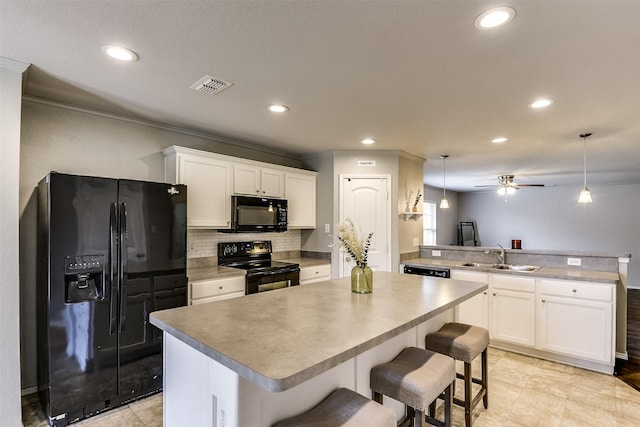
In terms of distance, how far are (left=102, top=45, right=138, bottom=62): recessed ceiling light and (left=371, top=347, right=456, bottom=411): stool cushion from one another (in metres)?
2.28

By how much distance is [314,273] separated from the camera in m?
4.21

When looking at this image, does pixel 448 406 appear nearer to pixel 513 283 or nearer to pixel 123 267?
pixel 513 283

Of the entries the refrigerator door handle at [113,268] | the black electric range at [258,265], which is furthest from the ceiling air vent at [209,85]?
the black electric range at [258,265]

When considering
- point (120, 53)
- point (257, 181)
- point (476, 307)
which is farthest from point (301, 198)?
Answer: point (120, 53)

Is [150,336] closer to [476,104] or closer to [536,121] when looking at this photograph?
[476,104]

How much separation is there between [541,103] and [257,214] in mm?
2958

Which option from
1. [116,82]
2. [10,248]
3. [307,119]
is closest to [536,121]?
[307,119]

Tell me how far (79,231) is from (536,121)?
13.2 feet

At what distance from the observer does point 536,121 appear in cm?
316

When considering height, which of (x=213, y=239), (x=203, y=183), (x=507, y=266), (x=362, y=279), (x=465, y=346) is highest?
(x=203, y=183)

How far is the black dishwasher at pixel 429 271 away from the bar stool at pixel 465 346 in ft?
5.51

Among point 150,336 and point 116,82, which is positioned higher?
point 116,82

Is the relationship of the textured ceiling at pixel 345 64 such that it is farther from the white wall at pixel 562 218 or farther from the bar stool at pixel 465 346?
the white wall at pixel 562 218

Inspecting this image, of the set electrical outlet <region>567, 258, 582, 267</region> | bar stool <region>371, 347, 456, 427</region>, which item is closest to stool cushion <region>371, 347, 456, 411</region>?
bar stool <region>371, 347, 456, 427</region>
